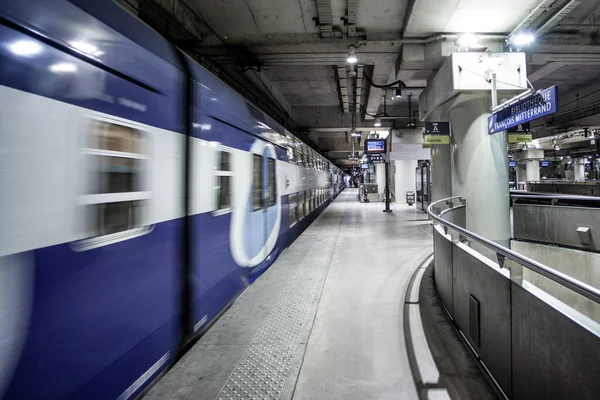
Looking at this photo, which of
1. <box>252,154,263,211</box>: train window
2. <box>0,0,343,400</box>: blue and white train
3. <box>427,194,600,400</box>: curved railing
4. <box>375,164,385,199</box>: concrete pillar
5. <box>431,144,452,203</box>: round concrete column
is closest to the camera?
<box>0,0,343,400</box>: blue and white train

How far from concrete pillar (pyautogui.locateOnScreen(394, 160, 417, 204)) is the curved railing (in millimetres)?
17316

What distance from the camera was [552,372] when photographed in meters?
1.71

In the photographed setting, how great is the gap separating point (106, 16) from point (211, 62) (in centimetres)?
552

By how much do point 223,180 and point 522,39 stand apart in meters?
6.69

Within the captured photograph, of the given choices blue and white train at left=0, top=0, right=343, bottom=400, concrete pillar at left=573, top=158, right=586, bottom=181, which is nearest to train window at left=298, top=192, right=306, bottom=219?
blue and white train at left=0, top=0, right=343, bottom=400

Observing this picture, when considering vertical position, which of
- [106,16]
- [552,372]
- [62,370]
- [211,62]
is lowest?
[552,372]

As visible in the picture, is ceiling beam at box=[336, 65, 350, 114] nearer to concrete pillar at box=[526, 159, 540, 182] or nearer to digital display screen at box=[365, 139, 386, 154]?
digital display screen at box=[365, 139, 386, 154]

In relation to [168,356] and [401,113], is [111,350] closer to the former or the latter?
[168,356]

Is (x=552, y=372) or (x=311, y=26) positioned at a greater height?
(x=311, y=26)

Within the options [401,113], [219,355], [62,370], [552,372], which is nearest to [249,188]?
[219,355]

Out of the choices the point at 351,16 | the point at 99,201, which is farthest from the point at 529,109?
the point at 99,201

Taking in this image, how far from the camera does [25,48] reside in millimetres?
1450

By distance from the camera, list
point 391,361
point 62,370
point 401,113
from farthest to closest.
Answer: point 401,113 < point 391,361 < point 62,370

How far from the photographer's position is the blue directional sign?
475cm
